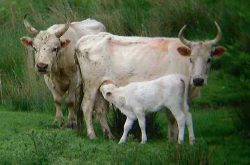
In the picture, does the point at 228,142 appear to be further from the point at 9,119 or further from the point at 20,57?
the point at 20,57

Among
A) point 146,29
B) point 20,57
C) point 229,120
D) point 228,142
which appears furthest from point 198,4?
point 228,142

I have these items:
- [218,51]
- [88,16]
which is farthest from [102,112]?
[88,16]

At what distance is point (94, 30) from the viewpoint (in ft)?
57.4

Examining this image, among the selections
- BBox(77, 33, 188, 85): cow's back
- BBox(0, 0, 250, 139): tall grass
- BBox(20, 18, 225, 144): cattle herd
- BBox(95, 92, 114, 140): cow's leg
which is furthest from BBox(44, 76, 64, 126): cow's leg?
BBox(0, 0, 250, 139): tall grass

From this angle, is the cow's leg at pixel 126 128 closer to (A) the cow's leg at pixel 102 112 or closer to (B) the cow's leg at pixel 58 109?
(A) the cow's leg at pixel 102 112

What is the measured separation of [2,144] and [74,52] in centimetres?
248

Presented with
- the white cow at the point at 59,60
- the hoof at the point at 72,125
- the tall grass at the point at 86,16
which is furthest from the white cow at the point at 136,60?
the tall grass at the point at 86,16

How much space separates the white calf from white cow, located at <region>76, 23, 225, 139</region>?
343mm

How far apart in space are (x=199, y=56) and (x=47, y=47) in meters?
3.12

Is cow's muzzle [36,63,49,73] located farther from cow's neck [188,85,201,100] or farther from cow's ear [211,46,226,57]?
cow's ear [211,46,226,57]

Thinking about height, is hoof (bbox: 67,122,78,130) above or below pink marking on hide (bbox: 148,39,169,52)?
below

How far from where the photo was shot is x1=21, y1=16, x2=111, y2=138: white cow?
626 inches

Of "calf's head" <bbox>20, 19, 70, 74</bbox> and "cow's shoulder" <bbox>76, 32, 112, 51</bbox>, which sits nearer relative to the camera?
"cow's shoulder" <bbox>76, 32, 112, 51</bbox>

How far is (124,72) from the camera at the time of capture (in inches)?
589
